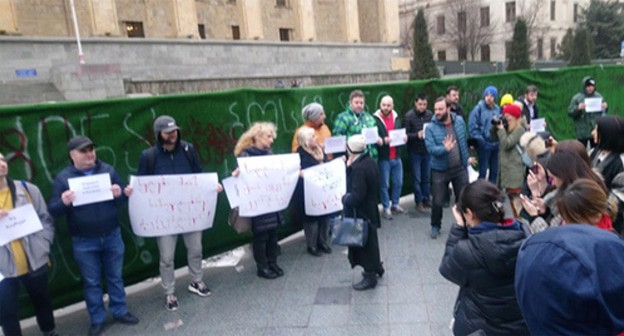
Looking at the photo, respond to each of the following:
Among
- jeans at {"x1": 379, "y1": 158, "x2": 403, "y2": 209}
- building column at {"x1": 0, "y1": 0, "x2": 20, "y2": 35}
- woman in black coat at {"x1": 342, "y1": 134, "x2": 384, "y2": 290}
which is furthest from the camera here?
building column at {"x1": 0, "y1": 0, "x2": 20, "y2": 35}

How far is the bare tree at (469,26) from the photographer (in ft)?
162

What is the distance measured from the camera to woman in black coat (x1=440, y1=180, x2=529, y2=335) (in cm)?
245

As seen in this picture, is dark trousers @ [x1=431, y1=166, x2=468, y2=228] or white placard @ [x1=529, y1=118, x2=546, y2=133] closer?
dark trousers @ [x1=431, y1=166, x2=468, y2=228]

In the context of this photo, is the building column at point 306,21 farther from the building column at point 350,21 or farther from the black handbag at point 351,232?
the black handbag at point 351,232

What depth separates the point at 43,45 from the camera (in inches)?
916

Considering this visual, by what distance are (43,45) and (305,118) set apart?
22941mm

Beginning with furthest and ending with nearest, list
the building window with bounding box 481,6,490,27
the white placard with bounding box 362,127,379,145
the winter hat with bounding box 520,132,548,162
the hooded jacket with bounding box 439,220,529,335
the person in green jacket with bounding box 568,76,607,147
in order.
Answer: the building window with bounding box 481,6,490,27 → the person in green jacket with bounding box 568,76,607,147 → the white placard with bounding box 362,127,379,145 → the winter hat with bounding box 520,132,548,162 → the hooded jacket with bounding box 439,220,529,335

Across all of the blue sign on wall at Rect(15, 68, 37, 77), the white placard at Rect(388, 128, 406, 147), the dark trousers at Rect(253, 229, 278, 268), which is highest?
the blue sign on wall at Rect(15, 68, 37, 77)

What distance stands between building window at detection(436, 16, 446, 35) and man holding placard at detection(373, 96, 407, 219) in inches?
2133

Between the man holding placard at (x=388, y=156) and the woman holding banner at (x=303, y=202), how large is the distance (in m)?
1.32

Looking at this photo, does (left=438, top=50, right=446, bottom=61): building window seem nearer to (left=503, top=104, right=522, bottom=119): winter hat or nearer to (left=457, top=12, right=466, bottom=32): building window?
(left=457, top=12, right=466, bottom=32): building window

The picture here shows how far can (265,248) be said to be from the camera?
539 cm

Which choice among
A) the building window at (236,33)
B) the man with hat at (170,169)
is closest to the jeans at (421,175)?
the man with hat at (170,169)

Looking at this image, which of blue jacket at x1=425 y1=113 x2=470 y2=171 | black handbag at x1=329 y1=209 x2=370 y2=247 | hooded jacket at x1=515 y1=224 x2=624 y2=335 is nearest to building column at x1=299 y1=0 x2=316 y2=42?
blue jacket at x1=425 y1=113 x2=470 y2=171
